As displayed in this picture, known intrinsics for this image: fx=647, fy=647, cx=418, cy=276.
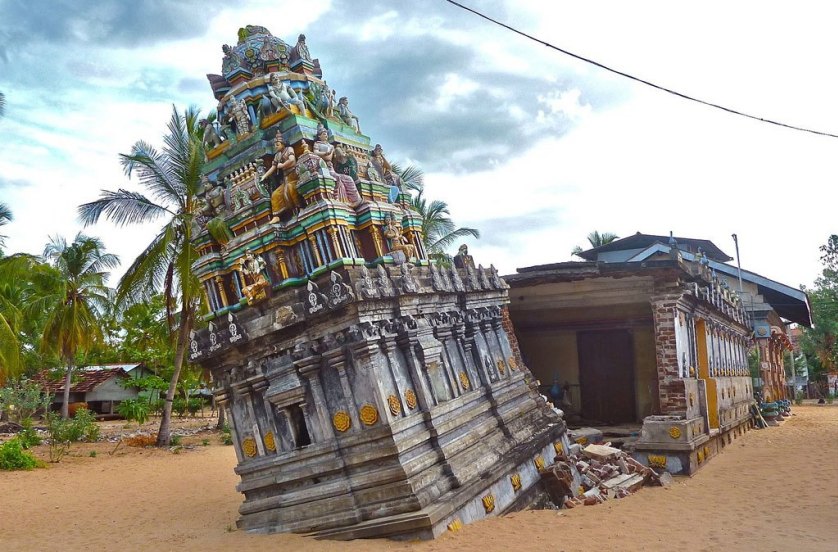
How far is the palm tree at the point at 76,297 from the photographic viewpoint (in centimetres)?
2838

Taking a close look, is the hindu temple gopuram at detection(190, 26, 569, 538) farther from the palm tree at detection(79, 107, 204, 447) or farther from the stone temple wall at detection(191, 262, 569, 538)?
the palm tree at detection(79, 107, 204, 447)

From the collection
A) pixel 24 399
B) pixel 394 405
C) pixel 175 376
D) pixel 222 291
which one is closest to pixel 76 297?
pixel 24 399

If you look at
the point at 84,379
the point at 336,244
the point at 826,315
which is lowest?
the point at 826,315

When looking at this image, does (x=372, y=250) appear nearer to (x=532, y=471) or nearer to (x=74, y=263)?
(x=532, y=471)

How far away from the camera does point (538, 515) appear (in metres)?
9.44

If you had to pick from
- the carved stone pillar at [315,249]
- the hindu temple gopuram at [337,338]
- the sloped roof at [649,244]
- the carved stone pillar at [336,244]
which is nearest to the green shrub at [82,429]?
the hindu temple gopuram at [337,338]

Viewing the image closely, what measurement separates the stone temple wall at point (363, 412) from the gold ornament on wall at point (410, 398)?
19 millimetres

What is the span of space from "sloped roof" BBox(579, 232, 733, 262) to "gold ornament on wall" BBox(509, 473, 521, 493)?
1989cm

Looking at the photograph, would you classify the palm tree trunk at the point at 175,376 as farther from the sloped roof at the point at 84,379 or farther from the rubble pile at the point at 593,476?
the sloped roof at the point at 84,379

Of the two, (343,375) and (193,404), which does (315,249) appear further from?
(193,404)

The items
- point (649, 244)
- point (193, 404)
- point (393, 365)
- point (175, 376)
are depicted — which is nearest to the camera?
point (393, 365)

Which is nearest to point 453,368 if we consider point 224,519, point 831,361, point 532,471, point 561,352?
point 532,471

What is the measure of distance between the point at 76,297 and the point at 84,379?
13453 millimetres

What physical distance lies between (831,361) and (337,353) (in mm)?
42716
